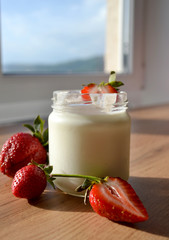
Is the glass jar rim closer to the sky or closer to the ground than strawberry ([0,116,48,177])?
closer to the sky

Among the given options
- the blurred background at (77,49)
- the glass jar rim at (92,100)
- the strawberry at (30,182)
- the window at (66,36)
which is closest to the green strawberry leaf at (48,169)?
the strawberry at (30,182)

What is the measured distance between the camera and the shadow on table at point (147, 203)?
0.49 m

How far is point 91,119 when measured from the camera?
1.83 feet

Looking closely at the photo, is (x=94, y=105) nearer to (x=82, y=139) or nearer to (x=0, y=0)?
(x=82, y=139)

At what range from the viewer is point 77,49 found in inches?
83.4

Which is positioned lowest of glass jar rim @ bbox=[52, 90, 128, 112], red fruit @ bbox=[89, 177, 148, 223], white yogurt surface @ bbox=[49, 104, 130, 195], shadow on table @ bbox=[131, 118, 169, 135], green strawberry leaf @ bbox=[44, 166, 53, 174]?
shadow on table @ bbox=[131, 118, 169, 135]

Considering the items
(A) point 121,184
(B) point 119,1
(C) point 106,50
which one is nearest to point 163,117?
(C) point 106,50

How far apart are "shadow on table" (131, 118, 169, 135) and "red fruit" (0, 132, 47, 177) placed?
2.17 feet

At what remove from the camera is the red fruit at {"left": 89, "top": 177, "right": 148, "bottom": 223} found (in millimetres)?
478

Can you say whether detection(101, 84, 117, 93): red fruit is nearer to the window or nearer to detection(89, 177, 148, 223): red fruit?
detection(89, 177, 148, 223): red fruit

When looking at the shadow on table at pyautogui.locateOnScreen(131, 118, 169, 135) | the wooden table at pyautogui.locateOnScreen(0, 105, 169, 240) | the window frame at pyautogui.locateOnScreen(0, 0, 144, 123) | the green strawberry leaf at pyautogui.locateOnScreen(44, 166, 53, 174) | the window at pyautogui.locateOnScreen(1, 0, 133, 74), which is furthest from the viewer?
the window at pyautogui.locateOnScreen(1, 0, 133, 74)

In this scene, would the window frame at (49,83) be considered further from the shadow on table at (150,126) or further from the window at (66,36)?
the shadow on table at (150,126)

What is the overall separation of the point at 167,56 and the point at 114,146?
2222mm

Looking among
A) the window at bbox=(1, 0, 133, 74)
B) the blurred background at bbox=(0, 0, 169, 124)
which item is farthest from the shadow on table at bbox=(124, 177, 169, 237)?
the window at bbox=(1, 0, 133, 74)
